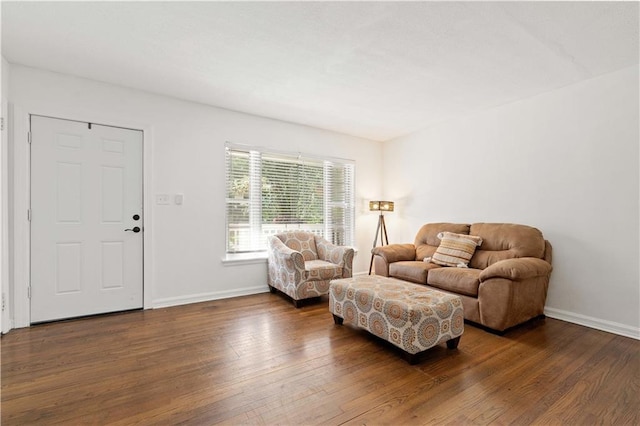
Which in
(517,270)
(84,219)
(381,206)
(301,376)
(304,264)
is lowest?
(301,376)

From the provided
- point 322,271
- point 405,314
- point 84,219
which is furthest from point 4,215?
point 405,314

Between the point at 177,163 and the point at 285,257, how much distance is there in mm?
1729

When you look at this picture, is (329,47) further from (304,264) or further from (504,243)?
(504,243)

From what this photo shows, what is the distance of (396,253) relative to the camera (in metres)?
4.04

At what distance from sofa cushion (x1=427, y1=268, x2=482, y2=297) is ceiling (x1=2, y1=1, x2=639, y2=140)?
1968 millimetres

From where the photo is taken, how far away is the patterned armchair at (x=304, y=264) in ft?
11.4

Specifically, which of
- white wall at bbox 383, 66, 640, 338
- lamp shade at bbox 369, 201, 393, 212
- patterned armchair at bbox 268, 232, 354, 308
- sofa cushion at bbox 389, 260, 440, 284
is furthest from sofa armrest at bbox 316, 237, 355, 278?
white wall at bbox 383, 66, 640, 338

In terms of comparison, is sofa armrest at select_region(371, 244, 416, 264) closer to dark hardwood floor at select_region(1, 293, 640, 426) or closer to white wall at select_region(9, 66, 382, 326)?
dark hardwood floor at select_region(1, 293, 640, 426)

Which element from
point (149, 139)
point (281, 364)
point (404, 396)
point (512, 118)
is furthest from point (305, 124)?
point (404, 396)

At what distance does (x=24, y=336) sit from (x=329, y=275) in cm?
295

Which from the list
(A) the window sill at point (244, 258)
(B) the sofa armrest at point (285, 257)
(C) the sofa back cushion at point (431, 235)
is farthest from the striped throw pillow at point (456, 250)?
(A) the window sill at point (244, 258)

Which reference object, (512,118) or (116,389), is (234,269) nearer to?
(116,389)

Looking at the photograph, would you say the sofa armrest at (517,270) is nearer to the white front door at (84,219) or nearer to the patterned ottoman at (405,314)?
the patterned ottoman at (405,314)

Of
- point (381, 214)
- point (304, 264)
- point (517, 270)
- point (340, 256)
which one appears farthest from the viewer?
point (381, 214)
